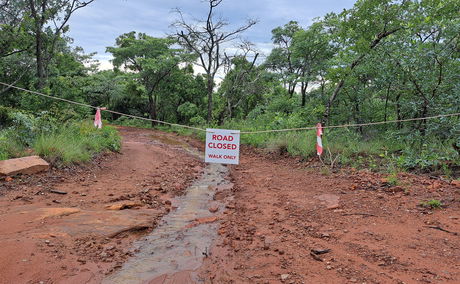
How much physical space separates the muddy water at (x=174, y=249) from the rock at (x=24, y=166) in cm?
273

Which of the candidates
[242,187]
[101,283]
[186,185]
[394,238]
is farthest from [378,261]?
[186,185]

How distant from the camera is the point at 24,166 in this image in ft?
18.0

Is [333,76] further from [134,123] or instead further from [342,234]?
[134,123]

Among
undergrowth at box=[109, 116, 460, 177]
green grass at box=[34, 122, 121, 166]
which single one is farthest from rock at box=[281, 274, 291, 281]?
green grass at box=[34, 122, 121, 166]

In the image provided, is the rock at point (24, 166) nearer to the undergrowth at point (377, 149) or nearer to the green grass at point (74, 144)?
the green grass at point (74, 144)

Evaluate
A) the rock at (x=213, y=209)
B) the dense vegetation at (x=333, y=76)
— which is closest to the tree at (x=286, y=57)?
the dense vegetation at (x=333, y=76)

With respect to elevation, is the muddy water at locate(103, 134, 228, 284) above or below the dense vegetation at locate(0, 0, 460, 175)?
below

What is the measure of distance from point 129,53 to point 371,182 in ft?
63.7

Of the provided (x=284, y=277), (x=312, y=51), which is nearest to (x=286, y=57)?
(x=312, y=51)

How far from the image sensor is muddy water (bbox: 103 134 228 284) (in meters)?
2.78

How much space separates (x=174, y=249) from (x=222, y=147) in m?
2.19

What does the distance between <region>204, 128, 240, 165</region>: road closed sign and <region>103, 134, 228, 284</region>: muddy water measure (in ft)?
2.83

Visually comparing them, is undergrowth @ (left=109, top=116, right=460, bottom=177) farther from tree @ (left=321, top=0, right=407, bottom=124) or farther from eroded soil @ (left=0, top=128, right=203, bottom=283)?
eroded soil @ (left=0, top=128, right=203, bottom=283)

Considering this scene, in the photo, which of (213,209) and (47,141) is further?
(47,141)
